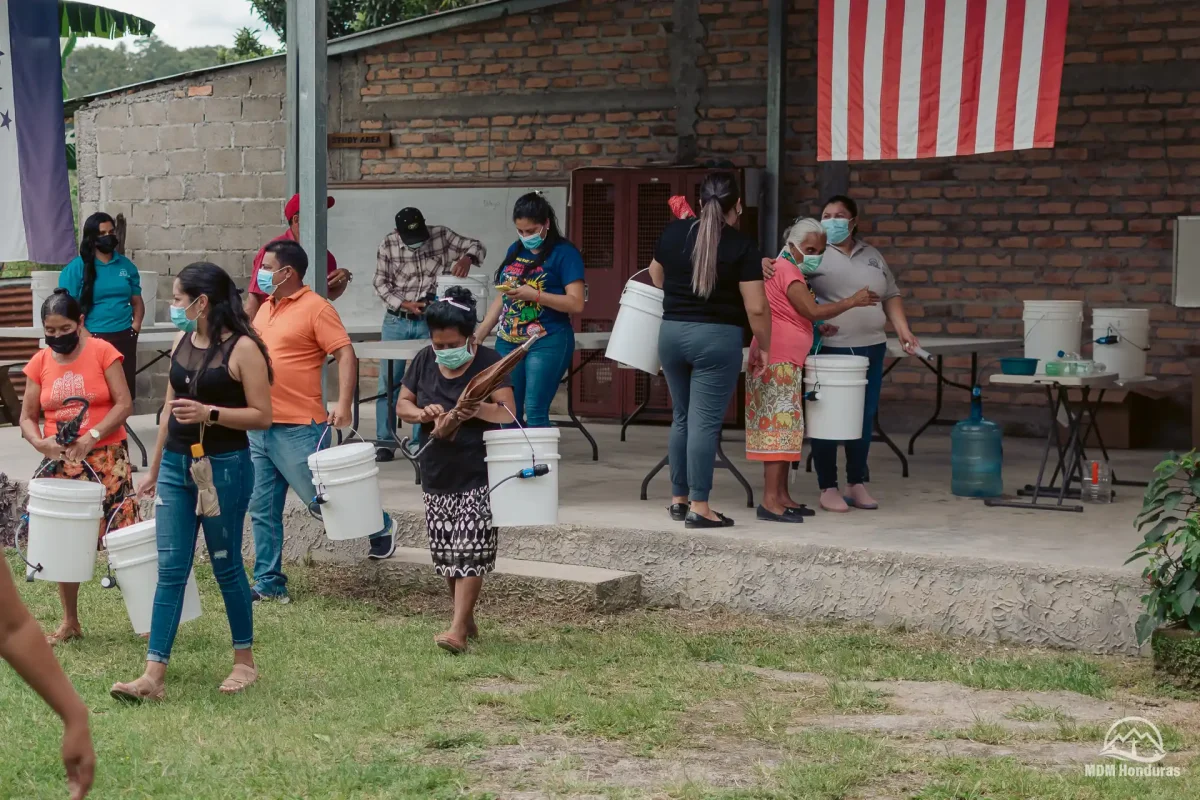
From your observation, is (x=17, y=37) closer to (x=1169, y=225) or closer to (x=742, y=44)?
(x=742, y=44)

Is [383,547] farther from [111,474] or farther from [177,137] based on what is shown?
[177,137]

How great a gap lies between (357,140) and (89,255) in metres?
4.01

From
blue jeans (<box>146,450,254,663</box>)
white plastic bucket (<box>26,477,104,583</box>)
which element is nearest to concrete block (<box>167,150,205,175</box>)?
white plastic bucket (<box>26,477,104,583</box>)

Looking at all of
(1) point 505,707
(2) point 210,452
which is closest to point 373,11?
(2) point 210,452

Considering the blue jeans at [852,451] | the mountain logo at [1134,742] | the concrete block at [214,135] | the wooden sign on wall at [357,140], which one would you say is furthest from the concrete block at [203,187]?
the mountain logo at [1134,742]

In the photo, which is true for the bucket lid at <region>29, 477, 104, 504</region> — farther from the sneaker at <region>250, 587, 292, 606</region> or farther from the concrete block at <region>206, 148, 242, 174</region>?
the concrete block at <region>206, 148, 242, 174</region>

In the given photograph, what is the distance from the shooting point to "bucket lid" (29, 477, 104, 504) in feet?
18.7

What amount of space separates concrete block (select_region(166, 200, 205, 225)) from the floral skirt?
23.5 feet

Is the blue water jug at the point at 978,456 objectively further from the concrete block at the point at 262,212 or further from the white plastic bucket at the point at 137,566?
the concrete block at the point at 262,212

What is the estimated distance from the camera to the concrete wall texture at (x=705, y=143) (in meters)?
10.1

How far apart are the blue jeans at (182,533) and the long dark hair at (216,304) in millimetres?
360

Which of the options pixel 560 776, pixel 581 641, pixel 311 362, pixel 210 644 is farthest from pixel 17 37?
pixel 560 776

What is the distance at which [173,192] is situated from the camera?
42.1 ft

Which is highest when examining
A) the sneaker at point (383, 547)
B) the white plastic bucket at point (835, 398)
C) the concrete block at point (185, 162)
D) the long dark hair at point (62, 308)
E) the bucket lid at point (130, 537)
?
the concrete block at point (185, 162)
